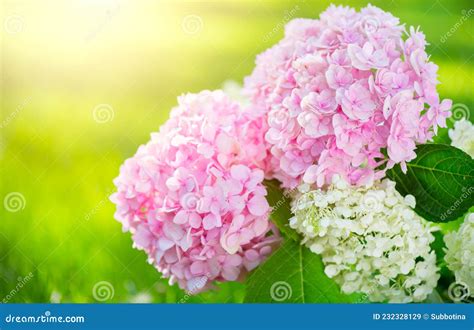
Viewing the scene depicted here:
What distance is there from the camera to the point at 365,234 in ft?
4.13

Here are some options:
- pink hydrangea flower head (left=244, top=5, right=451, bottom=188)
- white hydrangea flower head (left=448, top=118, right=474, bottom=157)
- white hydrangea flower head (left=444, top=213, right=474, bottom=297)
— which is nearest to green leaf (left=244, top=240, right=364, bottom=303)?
pink hydrangea flower head (left=244, top=5, right=451, bottom=188)

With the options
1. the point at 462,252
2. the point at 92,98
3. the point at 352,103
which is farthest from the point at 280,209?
the point at 92,98

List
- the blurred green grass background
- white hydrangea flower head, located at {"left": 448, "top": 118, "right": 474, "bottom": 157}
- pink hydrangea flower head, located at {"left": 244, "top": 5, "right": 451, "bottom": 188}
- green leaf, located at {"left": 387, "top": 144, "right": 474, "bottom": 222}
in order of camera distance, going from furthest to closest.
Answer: the blurred green grass background
white hydrangea flower head, located at {"left": 448, "top": 118, "right": 474, "bottom": 157}
green leaf, located at {"left": 387, "top": 144, "right": 474, "bottom": 222}
pink hydrangea flower head, located at {"left": 244, "top": 5, "right": 451, "bottom": 188}

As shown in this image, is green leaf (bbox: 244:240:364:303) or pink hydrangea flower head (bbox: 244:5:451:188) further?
green leaf (bbox: 244:240:364:303)

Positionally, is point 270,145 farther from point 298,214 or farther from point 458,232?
point 458,232

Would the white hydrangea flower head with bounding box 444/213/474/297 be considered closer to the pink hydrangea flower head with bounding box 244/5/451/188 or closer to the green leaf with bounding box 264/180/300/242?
the pink hydrangea flower head with bounding box 244/5/451/188

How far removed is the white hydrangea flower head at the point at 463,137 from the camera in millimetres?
1438

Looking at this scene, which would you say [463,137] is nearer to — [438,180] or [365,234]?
[438,180]

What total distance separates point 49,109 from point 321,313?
31.6 inches

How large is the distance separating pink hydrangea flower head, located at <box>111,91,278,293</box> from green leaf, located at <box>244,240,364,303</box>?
42mm

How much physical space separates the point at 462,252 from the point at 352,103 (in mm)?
410

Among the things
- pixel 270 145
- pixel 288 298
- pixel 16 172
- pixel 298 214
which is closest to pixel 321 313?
pixel 288 298

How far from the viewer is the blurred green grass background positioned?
64.6 inches

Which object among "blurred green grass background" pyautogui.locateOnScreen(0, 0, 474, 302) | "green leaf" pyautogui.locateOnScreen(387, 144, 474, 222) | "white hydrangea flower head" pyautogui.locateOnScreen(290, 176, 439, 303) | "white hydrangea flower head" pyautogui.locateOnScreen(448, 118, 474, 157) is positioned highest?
"white hydrangea flower head" pyautogui.locateOnScreen(448, 118, 474, 157)
